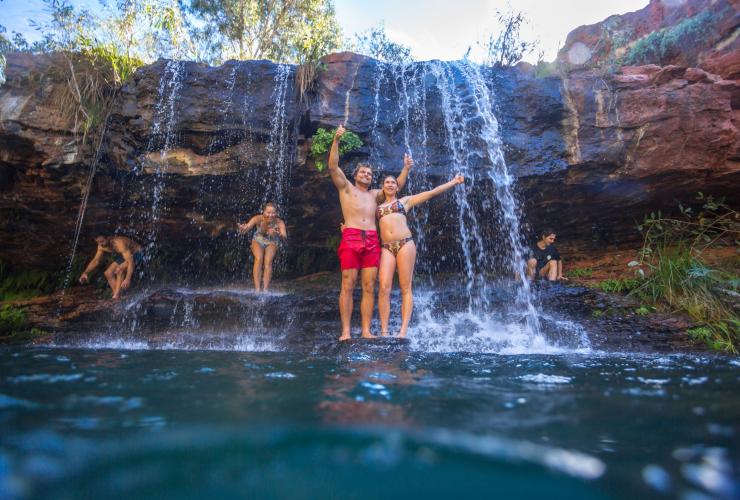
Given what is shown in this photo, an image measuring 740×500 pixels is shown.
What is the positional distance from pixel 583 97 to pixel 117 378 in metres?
7.44

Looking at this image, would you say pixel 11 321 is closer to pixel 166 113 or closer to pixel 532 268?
pixel 166 113

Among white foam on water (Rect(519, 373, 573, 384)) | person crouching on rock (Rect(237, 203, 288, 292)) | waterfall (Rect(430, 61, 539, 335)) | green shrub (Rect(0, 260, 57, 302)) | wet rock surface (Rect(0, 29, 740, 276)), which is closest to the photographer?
white foam on water (Rect(519, 373, 573, 384))

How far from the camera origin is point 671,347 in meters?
4.84

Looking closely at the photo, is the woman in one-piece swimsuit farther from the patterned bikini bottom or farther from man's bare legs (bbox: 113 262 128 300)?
man's bare legs (bbox: 113 262 128 300)

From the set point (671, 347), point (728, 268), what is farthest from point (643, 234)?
point (671, 347)

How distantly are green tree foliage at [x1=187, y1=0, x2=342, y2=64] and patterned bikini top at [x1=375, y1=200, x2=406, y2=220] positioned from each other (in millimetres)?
9359

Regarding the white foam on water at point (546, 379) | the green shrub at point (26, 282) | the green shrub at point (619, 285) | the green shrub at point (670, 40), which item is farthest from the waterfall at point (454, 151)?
the green shrub at point (26, 282)

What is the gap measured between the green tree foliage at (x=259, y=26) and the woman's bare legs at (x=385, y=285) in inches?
386

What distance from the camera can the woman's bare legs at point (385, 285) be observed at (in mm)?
4855

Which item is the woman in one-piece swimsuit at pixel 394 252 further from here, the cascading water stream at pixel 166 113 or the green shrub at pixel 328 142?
the cascading water stream at pixel 166 113

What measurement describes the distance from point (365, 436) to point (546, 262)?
6644 millimetres

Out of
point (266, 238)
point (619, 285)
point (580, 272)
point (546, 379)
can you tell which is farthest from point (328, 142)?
point (580, 272)

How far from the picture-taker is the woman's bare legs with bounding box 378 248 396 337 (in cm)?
486

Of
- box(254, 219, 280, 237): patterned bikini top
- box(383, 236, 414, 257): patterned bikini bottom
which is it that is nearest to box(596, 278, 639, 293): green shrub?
box(383, 236, 414, 257): patterned bikini bottom
